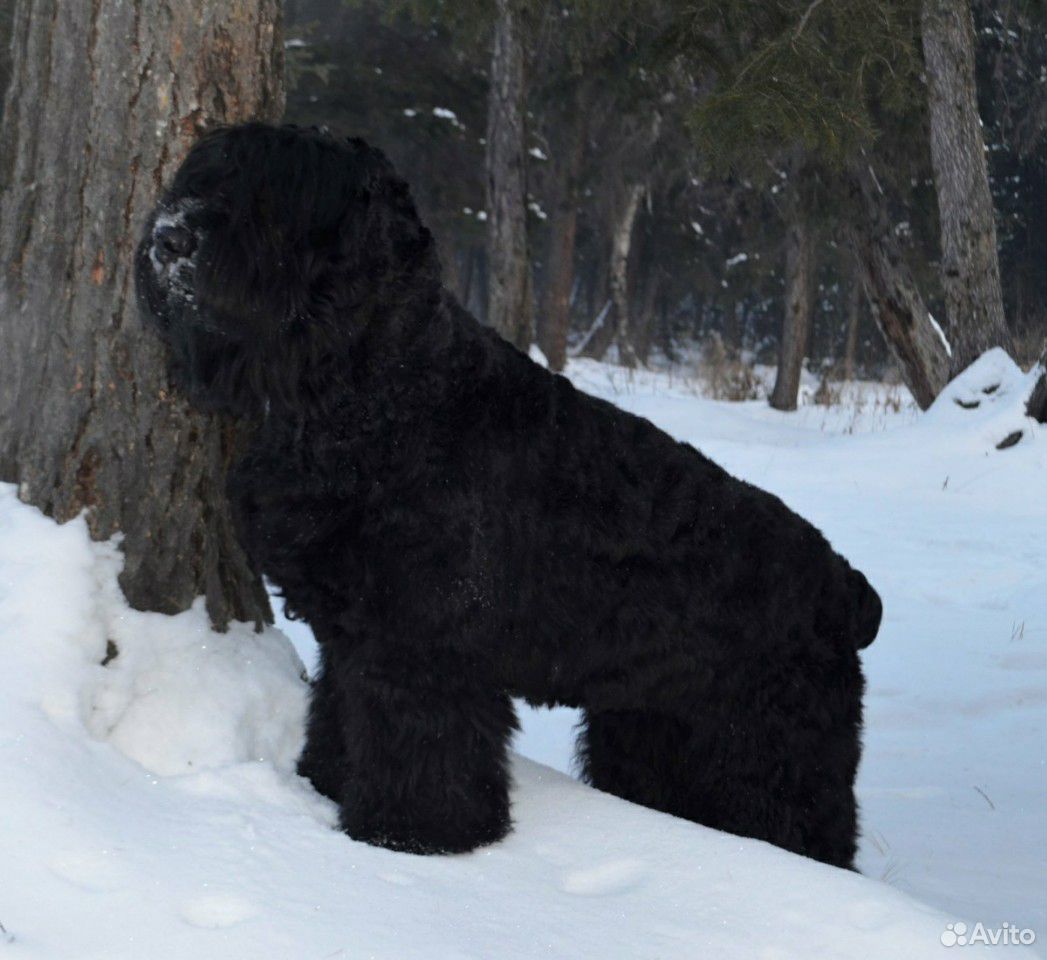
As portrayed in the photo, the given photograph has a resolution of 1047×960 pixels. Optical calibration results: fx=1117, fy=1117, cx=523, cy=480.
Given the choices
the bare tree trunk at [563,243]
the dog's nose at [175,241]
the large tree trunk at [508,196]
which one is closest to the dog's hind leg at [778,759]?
the dog's nose at [175,241]

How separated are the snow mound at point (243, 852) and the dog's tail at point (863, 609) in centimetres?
85

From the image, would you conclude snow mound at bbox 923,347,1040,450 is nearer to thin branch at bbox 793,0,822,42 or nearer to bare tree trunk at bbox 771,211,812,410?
thin branch at bbox 793,0,822,42

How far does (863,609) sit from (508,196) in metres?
11.0

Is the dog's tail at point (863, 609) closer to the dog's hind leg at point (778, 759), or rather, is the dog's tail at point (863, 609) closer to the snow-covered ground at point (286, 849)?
the dog's hind leg at point (778, 759)

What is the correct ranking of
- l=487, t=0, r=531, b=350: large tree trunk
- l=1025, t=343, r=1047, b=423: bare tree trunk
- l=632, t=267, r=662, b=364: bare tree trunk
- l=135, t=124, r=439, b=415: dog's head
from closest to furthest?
l=135, t=124, r=439, b=415: dog's head < l=1025, t=343, r=1047, b=423: bare tree trunk < l=487, t=0, r=531, b=350: large tree trunk < l=632, t=267, r=662, b=364: bare tree trunk

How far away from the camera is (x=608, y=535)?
9.61 ft

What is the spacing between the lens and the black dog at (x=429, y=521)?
265 centimetres

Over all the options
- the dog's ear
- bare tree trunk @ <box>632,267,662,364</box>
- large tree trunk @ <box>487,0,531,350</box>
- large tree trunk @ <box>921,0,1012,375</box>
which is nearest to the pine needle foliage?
large tree trunk @ <box>921,0,1012,375</box>

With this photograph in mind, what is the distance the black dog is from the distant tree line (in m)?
4.05

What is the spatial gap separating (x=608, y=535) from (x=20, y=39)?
2239 millimetres

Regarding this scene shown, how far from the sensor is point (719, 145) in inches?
260

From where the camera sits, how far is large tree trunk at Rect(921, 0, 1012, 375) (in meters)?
9.74

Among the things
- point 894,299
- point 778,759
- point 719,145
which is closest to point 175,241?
point 778,759

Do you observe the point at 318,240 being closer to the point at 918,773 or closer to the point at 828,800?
the point at 828,800
